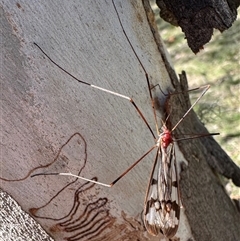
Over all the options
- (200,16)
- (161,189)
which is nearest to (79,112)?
(161,189)

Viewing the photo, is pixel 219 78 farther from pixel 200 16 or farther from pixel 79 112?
pixel 79 112

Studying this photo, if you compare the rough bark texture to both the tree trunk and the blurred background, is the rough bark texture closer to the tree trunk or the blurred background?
the tree trunk

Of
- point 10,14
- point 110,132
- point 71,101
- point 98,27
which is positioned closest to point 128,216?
point 110,132

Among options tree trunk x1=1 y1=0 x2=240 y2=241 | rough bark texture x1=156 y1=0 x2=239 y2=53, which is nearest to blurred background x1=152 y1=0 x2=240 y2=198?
rough bark texture x1=156 y1=0 x2=239 y2=53

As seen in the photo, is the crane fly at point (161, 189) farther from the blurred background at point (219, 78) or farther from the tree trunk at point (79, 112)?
the blurred background at point (219, 78)

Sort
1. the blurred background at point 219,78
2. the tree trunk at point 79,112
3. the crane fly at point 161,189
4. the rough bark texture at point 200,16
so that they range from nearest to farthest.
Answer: the tree trunk at point 79,112 < the crane fly at point 161,189 < the rough bark texture at point 200,16 < the blurred background at point 219,78

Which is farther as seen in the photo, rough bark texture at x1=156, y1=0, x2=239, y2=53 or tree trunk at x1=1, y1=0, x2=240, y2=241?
rough bark texture at x1=156, y1=0, x2=239, y2=53

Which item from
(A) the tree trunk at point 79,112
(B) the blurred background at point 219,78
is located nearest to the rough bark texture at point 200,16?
(A) the tree trunk at point 79,112
